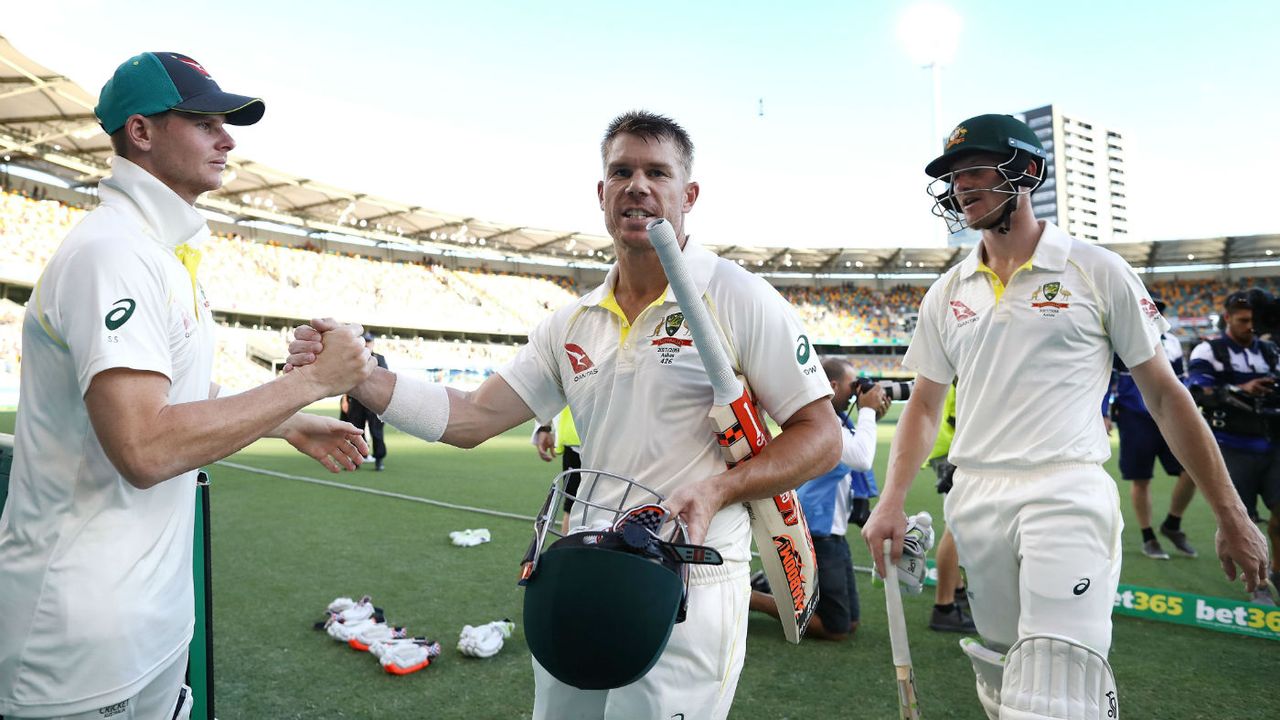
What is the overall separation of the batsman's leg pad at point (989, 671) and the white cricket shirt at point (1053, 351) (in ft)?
2.16

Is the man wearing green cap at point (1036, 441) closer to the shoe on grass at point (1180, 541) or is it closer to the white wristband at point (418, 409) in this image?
the white wristband at point (418, 409)

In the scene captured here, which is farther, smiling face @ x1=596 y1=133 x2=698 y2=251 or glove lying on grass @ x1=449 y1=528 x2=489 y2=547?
glove lying on grass @ x1=449 y1=528 x2=489 y2=547

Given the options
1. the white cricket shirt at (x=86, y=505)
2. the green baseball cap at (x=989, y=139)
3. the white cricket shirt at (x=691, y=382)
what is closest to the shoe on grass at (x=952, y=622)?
the green baseball cap at (x=989, y=139)

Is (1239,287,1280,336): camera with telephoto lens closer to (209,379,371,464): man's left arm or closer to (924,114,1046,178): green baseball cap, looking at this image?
(924,114,1046,178): green baseball cap

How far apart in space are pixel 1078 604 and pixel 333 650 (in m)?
3.87

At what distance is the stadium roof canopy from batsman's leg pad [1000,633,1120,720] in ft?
114

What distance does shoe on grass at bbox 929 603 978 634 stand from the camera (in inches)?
202

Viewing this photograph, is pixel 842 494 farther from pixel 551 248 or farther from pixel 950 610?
pixel 551 248

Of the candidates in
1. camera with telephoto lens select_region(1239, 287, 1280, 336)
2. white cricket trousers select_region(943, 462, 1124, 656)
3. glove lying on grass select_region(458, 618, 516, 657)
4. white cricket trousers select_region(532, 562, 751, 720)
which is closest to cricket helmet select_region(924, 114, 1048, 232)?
white cricket trousers select_region(943, 462, 1124, 656)

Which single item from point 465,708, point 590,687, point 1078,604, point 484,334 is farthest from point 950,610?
point 484,334

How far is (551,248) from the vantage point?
55.7 metres

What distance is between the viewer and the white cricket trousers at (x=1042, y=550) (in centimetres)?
258

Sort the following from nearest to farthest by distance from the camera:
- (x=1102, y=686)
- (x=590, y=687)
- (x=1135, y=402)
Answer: (x=590, y=687) < (x=1102, y=686) < (x=1135, y=402)

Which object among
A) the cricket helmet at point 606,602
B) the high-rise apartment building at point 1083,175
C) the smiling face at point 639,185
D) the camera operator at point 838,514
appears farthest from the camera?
the high-rise apartment building at point 1083,175
